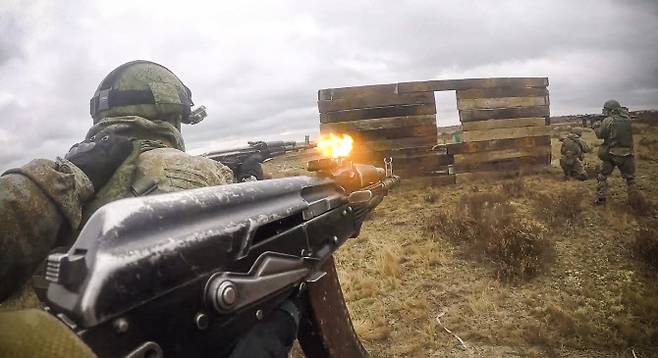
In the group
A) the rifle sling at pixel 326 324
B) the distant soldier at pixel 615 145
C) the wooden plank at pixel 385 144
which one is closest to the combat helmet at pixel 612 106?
the distant soldier at pixel 615 145

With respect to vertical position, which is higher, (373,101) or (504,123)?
(373,101)

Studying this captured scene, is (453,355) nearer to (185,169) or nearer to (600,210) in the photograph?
(185,169)

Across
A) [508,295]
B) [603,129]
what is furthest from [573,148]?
[508,295]

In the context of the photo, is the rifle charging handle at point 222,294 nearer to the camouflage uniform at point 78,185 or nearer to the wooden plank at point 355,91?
the camouflage uniform at point 78,185

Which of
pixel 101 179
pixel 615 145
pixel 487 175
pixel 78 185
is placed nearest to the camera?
pixel 78 185

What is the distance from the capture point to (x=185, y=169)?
2258 mm

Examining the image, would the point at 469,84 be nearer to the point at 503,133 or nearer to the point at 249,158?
the point at 503,133

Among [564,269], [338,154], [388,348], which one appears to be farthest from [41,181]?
[564,269]

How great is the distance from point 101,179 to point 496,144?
10.9 m

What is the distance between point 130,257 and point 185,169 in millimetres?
1310

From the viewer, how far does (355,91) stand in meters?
10.2

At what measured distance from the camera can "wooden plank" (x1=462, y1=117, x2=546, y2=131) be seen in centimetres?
1084

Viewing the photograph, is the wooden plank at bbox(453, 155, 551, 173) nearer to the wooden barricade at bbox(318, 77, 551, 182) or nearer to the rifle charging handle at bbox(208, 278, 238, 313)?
the wooden barricade at bbox(318, 77, 551, 182)

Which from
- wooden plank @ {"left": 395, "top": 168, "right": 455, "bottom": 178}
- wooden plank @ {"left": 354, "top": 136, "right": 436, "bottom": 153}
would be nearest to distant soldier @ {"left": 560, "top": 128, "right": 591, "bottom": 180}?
wooden plank @ {"left": 395, "top": 168, "right": 455, "bottom": 178}
